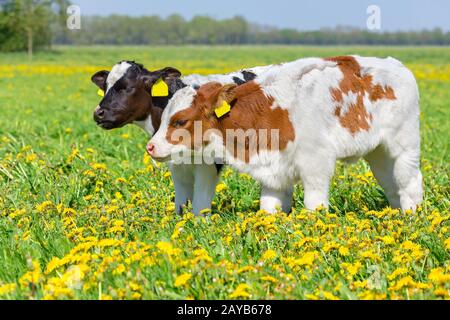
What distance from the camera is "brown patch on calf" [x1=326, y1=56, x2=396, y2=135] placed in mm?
6473

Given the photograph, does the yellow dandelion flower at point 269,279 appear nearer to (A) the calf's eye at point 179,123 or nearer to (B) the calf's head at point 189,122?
(B) the calf's head at point 189,122

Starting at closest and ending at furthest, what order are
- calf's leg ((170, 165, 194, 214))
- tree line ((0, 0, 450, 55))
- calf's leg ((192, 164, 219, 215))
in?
1. calf's leg ((192, 164, 219, 215))
2. calf's leg ((170, 165, 194, 214))
3. tree line ((0, 0, 450, 55))

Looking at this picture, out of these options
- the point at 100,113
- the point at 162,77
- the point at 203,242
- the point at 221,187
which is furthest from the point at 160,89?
the point at 203,242

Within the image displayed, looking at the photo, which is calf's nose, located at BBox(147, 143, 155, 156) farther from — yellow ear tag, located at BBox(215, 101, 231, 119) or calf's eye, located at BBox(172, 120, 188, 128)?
yellow ear tag, located at BBox(215, 101, 231, 119)

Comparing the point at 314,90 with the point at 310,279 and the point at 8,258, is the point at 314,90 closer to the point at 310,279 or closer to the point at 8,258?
the point at 310,279

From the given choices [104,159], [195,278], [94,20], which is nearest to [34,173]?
[104,159]

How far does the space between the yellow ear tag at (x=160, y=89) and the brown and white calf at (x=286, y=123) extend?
70 cm

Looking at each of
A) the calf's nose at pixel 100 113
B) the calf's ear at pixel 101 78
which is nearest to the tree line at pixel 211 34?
the calf's ear at pixel 101 78

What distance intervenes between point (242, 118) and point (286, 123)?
36 centimetres

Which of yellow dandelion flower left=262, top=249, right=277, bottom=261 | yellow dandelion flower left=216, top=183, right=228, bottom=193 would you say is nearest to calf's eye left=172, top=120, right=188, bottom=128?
yellow dandelion flower left=216, top=183, right=228, bottom=193

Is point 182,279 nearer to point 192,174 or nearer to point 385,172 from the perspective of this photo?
point 192,174

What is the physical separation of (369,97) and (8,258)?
326 centimetres

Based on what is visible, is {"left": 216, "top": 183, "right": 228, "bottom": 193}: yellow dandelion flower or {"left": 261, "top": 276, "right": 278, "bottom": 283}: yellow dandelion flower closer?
{"left": 261, "top": 276, "right": 278, "bottom": 283}: yellow dandelion flower
